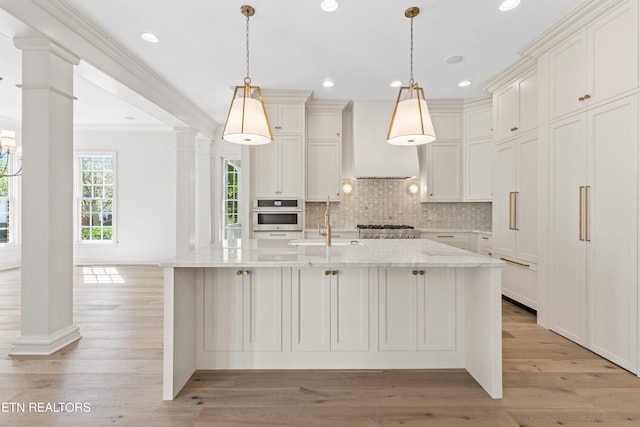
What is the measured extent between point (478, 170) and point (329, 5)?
132 inches

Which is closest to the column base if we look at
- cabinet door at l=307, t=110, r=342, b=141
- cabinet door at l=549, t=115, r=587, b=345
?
cabinet door at l=307, t=110, r=342, b=141

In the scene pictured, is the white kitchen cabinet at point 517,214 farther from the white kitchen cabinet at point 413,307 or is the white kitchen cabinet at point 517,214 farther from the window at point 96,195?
the window at point 96,195

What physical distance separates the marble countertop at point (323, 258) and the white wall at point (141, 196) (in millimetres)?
4846

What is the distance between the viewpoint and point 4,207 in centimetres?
592

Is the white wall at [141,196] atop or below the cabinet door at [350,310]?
atop

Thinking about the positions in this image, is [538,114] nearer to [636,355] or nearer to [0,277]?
[636,355]

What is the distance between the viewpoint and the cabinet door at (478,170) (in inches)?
188

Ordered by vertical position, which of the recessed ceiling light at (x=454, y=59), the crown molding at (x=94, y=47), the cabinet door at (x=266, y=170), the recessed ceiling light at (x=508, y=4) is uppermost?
the recessed ceiling light at (x=454, y=59)

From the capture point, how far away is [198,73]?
399 centimetres

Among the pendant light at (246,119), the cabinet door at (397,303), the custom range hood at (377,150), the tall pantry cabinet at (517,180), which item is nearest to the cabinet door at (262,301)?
the cabinet door at (397,303)

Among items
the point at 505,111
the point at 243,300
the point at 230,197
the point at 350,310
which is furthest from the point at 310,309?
the point at 230,197

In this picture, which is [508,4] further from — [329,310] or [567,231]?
[329,310]

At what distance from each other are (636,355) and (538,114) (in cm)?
220

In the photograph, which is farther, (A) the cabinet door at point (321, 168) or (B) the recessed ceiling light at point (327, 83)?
(A) the cabinet door at point (321, 168)
